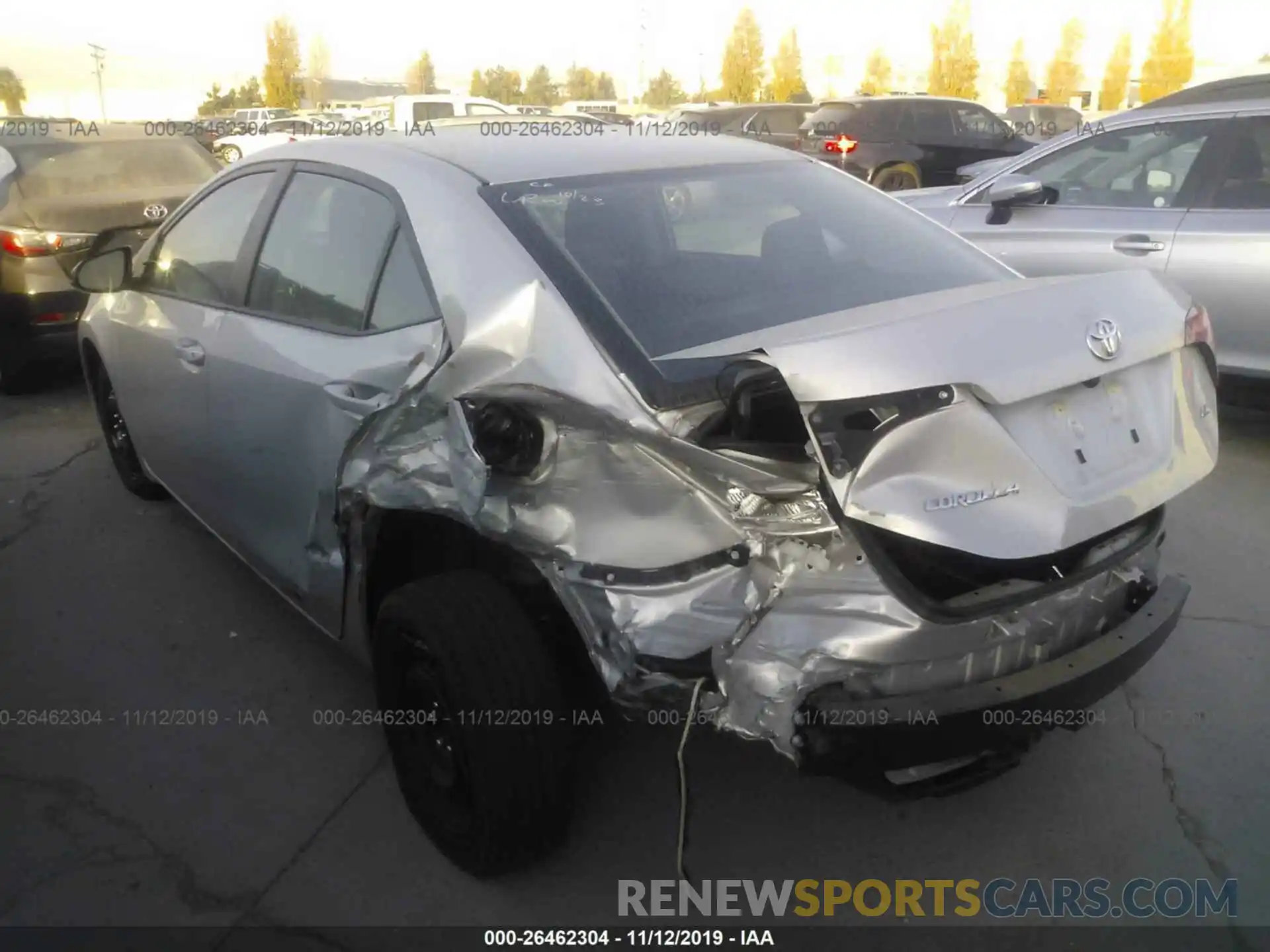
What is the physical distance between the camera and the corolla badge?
5.99ft

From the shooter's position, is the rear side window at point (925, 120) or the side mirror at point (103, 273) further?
the rear side window at point (925, 120)

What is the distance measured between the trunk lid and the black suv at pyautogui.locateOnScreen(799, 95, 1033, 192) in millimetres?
12482

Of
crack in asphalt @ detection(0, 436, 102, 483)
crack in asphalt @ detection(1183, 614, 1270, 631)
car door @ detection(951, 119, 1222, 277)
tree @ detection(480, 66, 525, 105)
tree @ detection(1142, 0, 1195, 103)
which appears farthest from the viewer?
tree @ detection(480, 66, 525, 105)

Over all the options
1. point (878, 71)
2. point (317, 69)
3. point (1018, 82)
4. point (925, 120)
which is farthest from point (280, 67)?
point (925, 120)

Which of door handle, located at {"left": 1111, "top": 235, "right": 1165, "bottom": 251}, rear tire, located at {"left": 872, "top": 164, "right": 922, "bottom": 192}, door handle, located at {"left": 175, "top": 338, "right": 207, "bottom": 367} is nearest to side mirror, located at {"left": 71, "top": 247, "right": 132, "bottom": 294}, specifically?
door handle, located at {"left": 175, "top": 338, "right": 207, "bottom": 367}

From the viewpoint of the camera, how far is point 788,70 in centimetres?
4666

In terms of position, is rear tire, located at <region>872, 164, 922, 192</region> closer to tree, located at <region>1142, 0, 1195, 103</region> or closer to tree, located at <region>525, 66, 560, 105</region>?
tree, located at <region>1142, 0, 1195, 103</region>

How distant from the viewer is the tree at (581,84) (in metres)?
59.2

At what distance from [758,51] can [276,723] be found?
47.1 metres

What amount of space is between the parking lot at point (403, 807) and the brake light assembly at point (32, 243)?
3.58m

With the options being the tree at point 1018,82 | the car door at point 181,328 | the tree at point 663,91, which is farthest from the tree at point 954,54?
the car door at point 181,328

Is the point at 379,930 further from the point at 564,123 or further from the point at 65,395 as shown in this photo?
the point at 65,395

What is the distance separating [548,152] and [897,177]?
12.4m

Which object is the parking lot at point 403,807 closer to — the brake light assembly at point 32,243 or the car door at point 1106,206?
the car door at point 1106,206
